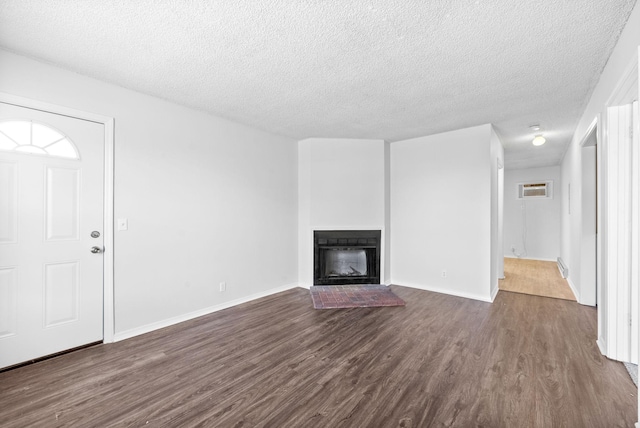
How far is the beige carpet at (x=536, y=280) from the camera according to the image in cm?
438

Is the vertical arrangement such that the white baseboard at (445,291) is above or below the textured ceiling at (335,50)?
below

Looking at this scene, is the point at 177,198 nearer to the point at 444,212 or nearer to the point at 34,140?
the point at 34,140

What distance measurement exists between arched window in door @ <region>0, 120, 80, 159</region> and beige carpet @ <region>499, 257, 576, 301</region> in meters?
5.94

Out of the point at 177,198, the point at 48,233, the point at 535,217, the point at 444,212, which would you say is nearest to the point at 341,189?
the point at 444,212

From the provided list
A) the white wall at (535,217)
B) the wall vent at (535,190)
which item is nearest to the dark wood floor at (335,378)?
the white wall at (535,217)

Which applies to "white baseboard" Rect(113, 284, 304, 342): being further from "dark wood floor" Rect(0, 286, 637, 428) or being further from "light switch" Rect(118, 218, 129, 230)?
"light switch" Rect(118, 218, 129, 230)

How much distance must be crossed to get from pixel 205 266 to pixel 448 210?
3.59m

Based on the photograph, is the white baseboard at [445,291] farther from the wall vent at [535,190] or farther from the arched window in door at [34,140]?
the wall vent at [535,190]

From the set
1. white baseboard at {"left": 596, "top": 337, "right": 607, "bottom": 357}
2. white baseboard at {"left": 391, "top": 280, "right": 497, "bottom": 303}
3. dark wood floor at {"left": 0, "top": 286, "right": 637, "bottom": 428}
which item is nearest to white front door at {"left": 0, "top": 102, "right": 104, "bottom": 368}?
dark wood floor at {"left": 0, "top": 286, "right": 637, "bottom": 428}

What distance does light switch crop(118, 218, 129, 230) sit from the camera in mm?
2809

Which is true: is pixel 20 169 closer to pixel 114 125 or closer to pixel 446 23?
pixel 114 125

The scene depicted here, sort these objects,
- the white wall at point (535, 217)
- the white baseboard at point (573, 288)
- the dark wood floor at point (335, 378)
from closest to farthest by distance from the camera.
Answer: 1. the dark wood floor at point (335, 378)
2. the white baseboard at point (573, 288)
3. the white wall at point (535, 217)

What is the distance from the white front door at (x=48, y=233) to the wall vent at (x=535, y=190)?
9018mm

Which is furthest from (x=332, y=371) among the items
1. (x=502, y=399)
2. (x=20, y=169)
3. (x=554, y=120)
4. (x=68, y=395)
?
(x=554, y=120)
